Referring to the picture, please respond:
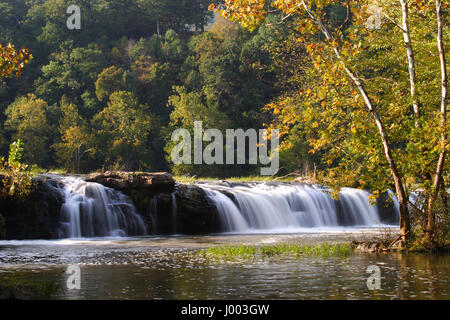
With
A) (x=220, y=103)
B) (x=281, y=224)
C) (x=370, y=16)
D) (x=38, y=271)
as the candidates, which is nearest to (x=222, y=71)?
(x=220, y=103)

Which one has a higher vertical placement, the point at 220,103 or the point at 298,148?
the point at 220,103

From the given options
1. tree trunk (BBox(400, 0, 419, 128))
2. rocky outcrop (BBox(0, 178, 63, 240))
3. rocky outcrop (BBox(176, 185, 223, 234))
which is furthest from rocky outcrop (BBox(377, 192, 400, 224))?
tree trunk (BBox(400, 0, 419, 128))

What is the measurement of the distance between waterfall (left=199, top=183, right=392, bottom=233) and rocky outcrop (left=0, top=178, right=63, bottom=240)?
8.31 m

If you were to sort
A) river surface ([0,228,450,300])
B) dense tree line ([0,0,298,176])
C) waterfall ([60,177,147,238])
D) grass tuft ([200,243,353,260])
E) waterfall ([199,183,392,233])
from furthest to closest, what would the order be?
dense tree line ([0,0,298,176])
waterfall ([199,183,392,233])
waterfall ([60,177,147,238])
grass tuft ([200,243,353,260])
river surface ([0,228,450,300])

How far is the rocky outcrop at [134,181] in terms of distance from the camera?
28.3m

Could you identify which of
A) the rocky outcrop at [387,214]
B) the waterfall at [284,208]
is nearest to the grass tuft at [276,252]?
the waterfall at [284,208]

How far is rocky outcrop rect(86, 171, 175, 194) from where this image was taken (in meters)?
28.3

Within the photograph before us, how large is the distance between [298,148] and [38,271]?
4387 centimetres

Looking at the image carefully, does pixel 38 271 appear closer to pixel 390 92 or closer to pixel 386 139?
pixel 386 139

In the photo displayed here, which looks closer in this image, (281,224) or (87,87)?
(281,224)

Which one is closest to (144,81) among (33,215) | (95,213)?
(95,213)

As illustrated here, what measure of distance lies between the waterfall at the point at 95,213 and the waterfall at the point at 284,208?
4.82m

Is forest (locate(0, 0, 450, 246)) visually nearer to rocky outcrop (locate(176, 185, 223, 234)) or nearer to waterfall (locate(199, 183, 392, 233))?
waterfall (locate(199, 183, 392, 233))
